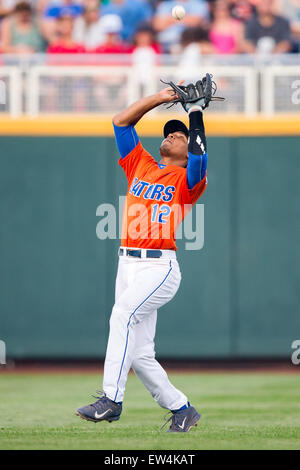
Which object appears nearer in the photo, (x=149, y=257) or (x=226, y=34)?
(x=149, y=257)

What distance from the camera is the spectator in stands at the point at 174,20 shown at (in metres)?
11.5

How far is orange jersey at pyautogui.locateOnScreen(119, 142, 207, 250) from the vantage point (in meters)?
6.15

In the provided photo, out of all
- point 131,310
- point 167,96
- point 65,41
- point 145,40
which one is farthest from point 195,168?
point 65,41

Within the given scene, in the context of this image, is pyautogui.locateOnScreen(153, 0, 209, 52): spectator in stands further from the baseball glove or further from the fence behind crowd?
the baseball glove

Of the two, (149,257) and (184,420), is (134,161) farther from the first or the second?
(184,420)

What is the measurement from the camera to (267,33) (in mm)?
11242

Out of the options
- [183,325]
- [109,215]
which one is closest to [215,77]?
[109,215]

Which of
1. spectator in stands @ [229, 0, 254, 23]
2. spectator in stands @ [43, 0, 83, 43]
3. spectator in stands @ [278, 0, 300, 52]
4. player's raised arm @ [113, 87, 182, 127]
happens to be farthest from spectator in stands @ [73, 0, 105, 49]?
player's raised arm @ [113, 87, 182, 127]

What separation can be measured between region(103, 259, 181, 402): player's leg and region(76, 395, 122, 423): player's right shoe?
0.04 meters

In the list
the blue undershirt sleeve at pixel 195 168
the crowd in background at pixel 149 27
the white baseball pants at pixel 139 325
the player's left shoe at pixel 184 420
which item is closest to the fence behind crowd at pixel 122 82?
the crowd in background at pixel 149 27

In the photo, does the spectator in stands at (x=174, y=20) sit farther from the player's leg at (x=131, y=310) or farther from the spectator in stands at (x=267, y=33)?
the player's leg at (x=131, y=310)

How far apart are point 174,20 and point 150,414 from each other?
6140 mm

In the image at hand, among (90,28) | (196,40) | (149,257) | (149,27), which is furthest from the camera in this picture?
(90,28)

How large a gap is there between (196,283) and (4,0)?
201 inches
